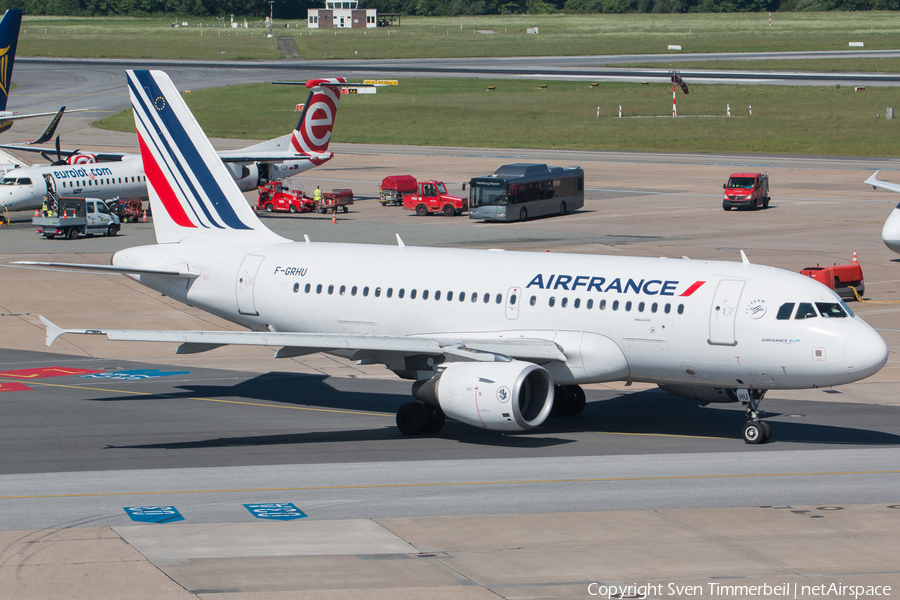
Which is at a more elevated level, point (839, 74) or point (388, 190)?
point (839, 74)

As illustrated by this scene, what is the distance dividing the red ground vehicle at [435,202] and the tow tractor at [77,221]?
74.0 ft

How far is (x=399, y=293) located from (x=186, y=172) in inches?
367

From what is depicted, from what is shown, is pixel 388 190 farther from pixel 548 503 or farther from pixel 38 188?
pixel 548 503

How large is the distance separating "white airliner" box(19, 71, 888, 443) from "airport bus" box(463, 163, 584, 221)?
44.5 m

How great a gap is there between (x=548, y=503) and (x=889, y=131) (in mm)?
116136

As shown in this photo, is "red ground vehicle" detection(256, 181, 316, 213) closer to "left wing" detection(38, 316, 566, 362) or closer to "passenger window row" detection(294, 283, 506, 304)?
"passenger window row" detection(294, 283, 506, 304)

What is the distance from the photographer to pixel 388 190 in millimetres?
89875

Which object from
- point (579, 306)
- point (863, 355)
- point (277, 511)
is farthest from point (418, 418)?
point (863, 355)

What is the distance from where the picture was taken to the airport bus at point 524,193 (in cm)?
7994

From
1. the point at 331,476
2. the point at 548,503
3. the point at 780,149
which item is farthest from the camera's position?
the point at 780,149

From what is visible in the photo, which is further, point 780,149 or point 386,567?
point 780,149

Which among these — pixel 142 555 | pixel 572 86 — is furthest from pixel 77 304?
pixel 572 86

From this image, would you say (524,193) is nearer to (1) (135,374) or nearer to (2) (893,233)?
(2) (893,233)

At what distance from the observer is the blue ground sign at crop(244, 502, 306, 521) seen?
23.3m
